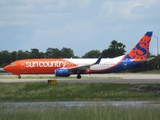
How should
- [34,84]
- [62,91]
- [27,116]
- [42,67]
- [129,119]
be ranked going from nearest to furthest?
[129,119] < [27,116] < [62,91] < [34,84] < [42,67]

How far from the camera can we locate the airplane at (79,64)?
75.1 m

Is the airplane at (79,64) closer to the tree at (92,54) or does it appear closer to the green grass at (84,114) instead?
the green grass at (84,114)

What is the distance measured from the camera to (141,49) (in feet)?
255

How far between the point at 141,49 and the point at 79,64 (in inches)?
366

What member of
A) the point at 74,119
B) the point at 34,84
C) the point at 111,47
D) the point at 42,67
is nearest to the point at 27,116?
the point at 74,119

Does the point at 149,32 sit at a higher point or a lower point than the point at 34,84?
higher

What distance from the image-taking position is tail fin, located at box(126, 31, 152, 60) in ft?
255

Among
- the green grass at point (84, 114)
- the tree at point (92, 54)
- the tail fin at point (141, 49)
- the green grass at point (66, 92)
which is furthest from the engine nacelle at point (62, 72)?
the tree at point (92, 54)

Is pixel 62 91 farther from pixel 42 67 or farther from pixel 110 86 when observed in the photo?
pixel 42 67

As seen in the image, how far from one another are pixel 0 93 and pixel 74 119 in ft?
78.8

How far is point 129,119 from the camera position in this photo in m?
20.1

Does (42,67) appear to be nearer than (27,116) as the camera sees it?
No

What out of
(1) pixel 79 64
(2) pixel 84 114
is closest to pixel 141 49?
(1) pixel 79 64

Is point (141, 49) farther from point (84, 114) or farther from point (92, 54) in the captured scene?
point (92, 54)
